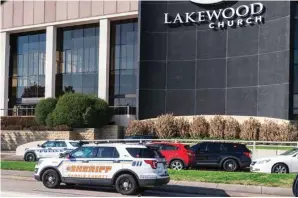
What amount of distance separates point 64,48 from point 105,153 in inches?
1613

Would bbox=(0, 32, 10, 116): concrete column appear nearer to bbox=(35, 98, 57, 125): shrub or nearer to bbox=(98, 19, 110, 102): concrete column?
bbox=(98, 19, 110, 102): concrete column

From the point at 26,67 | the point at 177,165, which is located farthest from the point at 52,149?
the point at 26,67

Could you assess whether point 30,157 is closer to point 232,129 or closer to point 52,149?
point 52,149

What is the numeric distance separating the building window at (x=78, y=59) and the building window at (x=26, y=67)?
8.21ft

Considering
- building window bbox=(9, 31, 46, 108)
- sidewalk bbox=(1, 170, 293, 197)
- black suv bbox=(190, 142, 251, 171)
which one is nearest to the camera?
sidewalk bbox=(1, 170, 293, 197)

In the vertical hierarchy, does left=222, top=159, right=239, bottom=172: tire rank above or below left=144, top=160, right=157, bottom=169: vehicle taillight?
below

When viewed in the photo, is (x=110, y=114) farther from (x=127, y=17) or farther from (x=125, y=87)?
(x=127, y=17)

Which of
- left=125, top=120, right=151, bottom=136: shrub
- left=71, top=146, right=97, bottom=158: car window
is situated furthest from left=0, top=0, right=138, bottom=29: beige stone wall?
left=71, top=146, right=97, bottom=158: car window

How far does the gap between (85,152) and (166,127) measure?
2267 cm

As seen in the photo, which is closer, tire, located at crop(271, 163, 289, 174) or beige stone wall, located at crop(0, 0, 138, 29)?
tire, located at crop(271, 163, 289, 174)

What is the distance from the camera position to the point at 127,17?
4956 cm

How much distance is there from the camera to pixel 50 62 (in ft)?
177

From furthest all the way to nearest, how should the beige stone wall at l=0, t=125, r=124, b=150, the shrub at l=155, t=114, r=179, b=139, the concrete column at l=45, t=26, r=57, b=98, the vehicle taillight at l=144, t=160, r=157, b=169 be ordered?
1. the concrete column at l=45, t=26, r=57, b=98
2. the beige stone wall at l=0, t=125, r=124, b=150
3. the shrub at l=155, t=114, r=179, b=139
4. the vehicle taillight at l=144, t=160, r=157, b=169

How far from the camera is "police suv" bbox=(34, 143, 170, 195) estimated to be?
15117mm
